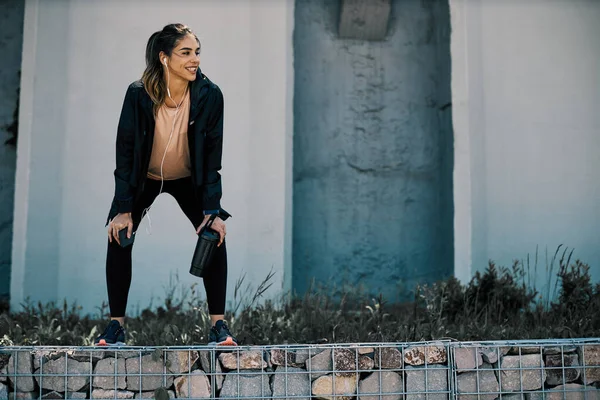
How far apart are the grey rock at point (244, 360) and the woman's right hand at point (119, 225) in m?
0.68

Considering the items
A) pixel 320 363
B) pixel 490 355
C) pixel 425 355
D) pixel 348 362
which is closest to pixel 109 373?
pixel 320 363

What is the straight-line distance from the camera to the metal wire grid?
3260 millimetres

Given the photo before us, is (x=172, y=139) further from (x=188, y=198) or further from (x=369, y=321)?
(x=369, y=321)

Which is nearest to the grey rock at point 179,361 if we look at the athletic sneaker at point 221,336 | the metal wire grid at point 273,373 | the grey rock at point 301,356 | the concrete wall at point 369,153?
the metal wire grid at point 273,373

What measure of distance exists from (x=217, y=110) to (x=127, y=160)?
45cm

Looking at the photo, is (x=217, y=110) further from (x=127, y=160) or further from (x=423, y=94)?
(x=423, y=94)

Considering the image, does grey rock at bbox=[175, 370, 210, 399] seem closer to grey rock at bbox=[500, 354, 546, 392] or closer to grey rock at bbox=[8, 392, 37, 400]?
grey rock at bbox=[8, 392, 37, 400]

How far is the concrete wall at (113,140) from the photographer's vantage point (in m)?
5.64

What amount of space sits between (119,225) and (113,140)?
8.46 ft

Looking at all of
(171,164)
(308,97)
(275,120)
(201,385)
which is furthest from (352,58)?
(201,385)

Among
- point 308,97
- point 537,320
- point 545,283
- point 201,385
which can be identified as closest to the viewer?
point 201,385

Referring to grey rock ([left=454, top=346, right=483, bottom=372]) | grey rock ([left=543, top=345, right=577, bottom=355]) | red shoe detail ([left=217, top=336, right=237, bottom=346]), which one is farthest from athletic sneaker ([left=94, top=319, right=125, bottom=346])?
grey rock ([left=543, top=345, right=577, bottom=355])

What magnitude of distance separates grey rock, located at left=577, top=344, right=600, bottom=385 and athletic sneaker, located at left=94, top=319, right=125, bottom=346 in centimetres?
202

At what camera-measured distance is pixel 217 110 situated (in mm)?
3396
